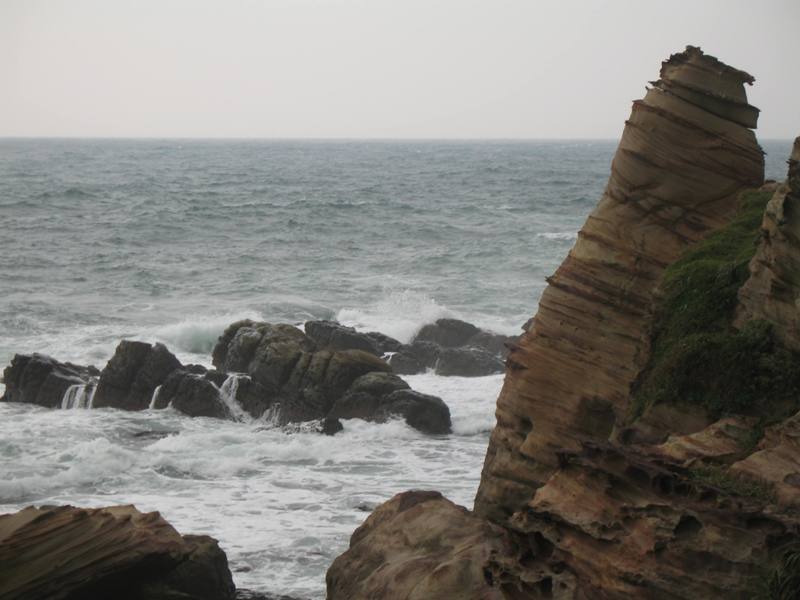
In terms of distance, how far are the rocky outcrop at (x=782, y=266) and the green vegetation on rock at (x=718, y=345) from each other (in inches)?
7.7

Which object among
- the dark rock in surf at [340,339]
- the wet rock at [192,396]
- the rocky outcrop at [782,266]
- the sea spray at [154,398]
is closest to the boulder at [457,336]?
the dark rock in surf at [340,339]

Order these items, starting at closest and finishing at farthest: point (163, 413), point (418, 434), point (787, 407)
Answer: point (787, 407) → point (418, 434) → point (163, 413)

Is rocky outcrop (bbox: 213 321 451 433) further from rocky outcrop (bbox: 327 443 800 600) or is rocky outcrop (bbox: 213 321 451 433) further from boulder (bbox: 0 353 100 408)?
rocky outcrop (bbox: 327 443 800 600)

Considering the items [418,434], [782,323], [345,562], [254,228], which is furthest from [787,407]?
[254,228]

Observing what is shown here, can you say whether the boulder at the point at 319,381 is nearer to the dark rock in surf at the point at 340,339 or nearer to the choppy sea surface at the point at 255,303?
the choppy sea surface at the point at 255,303

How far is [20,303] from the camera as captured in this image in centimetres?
3709

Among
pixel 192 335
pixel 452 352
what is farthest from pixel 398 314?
pixel 452 352

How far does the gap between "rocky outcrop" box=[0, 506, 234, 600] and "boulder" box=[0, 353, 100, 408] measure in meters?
11.6

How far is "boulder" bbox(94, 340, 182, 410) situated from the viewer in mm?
25219

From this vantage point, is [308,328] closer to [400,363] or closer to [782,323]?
[400,363]

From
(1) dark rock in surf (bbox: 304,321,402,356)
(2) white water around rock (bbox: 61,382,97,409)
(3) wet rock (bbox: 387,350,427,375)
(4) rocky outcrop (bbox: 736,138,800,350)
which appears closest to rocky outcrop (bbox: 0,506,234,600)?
(4) rocky outcrop (bbox: 736,138,800,350)

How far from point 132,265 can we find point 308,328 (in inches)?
762

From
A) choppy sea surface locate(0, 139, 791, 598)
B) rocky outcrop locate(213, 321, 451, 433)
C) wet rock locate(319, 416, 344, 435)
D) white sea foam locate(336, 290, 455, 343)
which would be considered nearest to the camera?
choppy sea surface locate(0, 139, 791, 598)

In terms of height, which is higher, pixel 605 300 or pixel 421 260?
pixel 605 300
